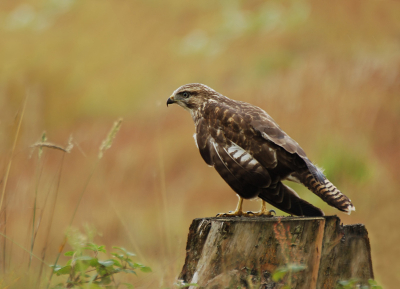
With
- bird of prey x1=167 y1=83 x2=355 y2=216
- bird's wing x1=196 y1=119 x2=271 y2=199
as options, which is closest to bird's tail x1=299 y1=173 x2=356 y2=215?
bird of prey x1=167 y1=83 x2=355 y2=216

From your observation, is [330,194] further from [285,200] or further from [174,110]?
[174,110]

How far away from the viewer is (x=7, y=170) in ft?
9.30

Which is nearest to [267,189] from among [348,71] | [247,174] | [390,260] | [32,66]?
[247,174]

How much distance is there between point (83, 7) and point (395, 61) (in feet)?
37.6

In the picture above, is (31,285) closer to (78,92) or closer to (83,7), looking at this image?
(78,92)

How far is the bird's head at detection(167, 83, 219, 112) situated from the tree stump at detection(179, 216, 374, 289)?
152cm

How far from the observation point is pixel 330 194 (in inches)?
114

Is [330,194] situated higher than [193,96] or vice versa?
[193,96]

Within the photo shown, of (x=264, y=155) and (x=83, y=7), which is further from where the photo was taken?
(x=83, y=7)

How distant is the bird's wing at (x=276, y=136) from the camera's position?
3049 mm

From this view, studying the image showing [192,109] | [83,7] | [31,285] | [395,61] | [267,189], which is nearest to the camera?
[31,285]

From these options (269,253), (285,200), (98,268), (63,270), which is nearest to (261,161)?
(285,200)

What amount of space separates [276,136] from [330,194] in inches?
23.4

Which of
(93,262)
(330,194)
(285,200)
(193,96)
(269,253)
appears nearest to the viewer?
(93,262)
